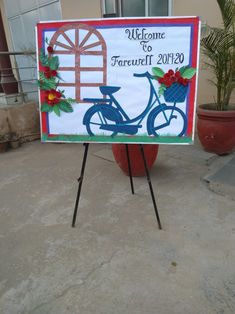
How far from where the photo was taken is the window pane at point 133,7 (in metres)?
3.51

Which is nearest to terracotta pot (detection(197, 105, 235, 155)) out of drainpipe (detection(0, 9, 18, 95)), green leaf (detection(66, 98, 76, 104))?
green leaf (detection(66, 98, 76, 104))

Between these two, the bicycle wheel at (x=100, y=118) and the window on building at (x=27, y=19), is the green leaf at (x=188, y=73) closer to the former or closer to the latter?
the bicycle wheel at (x=100, y=118)

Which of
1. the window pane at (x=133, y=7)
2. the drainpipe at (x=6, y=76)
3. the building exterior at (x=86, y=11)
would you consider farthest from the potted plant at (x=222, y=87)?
the drainpipe at (x=6, y=76)

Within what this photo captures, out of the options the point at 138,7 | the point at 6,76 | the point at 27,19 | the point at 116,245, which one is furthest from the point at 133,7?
the point at 27,19

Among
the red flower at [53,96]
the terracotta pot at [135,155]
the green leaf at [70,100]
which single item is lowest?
the terracotta pot at [135,155]

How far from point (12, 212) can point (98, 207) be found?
71 cm

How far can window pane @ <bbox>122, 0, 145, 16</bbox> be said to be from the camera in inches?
138

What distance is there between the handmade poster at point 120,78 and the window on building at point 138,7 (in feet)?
7.03

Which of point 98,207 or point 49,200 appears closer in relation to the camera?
point 98,207

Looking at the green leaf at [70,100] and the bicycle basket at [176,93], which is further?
the green leaf at [70,100]

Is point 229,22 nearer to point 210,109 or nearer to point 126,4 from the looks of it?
point 210,109

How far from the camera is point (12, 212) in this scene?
2.15 meters

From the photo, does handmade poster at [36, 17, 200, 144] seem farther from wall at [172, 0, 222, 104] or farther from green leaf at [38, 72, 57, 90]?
wall at [172, 0, 222, 104]

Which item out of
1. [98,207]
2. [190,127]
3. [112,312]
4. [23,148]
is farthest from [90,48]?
[23,148]
